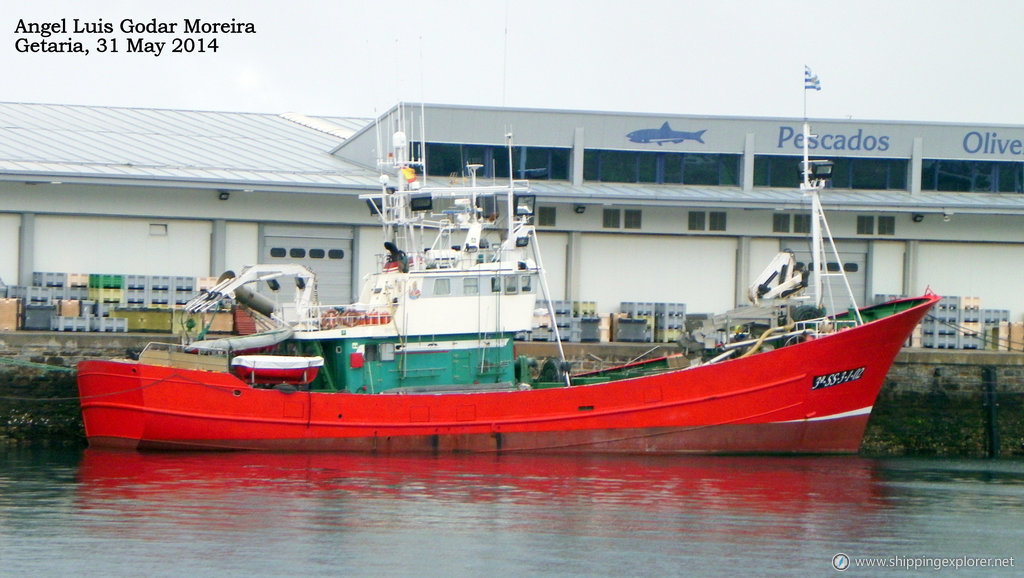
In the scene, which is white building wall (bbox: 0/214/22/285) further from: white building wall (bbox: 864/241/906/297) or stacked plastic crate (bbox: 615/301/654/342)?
white building wall (bbox: 864/241/906/297)

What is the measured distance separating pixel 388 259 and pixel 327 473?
15.1ft

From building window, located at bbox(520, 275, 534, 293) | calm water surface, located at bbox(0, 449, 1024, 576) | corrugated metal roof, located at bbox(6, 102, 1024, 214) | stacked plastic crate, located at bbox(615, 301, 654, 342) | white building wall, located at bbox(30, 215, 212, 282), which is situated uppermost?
corrugated metal roof, located at bbox(6, 102, 1024, 214)

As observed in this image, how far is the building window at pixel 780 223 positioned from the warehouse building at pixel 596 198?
0.04m

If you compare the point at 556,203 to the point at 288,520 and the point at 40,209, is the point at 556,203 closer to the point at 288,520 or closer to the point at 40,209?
the point at 40,209

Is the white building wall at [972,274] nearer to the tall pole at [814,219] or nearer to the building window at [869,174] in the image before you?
the building window at [869,174]

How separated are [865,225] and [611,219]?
18.5 ft

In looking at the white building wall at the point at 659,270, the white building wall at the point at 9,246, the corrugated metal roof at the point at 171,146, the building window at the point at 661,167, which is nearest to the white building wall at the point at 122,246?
the white building wall at the point at 9,246

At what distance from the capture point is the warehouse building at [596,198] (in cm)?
2583

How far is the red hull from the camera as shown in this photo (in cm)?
2022

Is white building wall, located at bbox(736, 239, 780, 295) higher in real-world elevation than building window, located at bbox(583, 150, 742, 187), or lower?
lower

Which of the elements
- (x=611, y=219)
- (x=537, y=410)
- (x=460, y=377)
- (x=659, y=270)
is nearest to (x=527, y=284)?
(x=460, y=377)

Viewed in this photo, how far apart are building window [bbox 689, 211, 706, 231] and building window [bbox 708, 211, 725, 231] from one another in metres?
0.15

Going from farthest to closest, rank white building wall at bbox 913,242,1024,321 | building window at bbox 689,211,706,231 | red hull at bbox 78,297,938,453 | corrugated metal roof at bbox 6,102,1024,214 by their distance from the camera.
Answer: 1. white building wall at bbox 913,242,1024,321
2. building window at bbox 689,211,706,231
3. corrugated metal roof at bbox 6,102,1024,214
4. red hull at bbox 78,297,938,453

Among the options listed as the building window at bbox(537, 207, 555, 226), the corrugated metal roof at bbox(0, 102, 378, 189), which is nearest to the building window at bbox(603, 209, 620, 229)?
the building window at bbox(537, 207, 555, 226)
